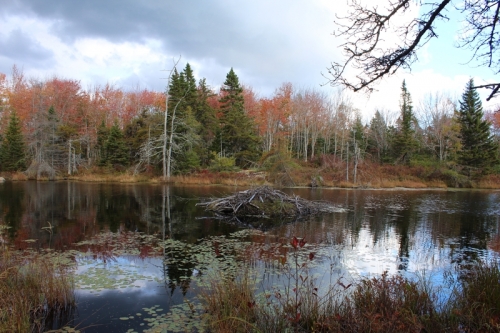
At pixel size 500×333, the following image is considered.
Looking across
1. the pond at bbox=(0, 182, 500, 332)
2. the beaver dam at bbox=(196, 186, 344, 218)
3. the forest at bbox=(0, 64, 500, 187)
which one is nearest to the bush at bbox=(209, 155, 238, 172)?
the forest at bbox=(0, 64, 500, 187)

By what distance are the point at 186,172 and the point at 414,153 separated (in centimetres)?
3320

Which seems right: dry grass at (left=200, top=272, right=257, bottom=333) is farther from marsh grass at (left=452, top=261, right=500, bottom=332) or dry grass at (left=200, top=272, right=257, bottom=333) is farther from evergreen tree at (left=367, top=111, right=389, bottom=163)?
evergreen tree at (left=367, top=111, right=389, bottom=163)

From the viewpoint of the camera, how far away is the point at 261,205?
15.9 m

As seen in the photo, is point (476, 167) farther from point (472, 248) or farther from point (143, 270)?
point (143, 270)

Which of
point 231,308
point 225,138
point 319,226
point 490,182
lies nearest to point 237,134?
point 225,138

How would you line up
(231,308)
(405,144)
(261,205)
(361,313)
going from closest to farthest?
(361,313) < (231,308) < (261,205) < (405,144)

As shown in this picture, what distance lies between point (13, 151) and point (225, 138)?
1055 inches

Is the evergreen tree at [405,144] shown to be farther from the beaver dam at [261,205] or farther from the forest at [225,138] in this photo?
the beaver dam at [261,205]

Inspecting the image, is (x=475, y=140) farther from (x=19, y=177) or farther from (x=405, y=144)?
(x=19, y=177)

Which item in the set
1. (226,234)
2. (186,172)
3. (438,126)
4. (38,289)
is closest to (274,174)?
(186,172)

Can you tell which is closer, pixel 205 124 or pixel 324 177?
pixel 324 177

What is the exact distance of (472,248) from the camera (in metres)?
10.8

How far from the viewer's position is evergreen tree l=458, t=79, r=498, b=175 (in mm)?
39906

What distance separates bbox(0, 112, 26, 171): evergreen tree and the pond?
2737 centimetres
